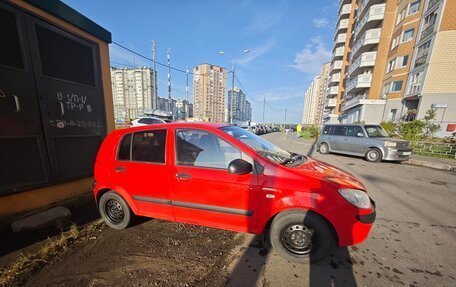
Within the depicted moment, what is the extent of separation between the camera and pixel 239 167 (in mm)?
2201

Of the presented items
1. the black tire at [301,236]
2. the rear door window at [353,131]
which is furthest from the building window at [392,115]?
the black tire at [301,236]

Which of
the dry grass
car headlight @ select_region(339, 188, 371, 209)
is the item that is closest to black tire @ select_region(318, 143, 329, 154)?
car headlight @ select_region(339, 188, 371, 209)

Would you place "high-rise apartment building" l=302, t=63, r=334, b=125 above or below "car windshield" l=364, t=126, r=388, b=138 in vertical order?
above

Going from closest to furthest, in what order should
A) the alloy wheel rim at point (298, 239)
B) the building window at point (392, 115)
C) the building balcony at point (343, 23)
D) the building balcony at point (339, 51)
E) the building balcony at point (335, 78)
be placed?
the alloy wheel rim at point (298, 239), the building window at point (392, 115), the building balcony at point (343, 23), the building balcony at point (339, 51), the building balcony at point (335, 78)

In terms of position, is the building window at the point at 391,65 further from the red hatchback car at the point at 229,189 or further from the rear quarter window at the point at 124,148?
the rear quarter window at the point at 124,148

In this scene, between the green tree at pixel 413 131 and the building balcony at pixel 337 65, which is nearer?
the green tree at pixel 413 131

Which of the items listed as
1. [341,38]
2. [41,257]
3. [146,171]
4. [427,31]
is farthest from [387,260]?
[341,38]

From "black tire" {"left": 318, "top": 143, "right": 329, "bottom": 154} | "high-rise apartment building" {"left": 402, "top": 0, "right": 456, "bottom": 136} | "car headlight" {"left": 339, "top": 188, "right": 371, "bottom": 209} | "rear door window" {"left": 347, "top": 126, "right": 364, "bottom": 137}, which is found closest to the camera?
"car headlight" {"left": 339, "top": 188, "right": 371, "bottom": 209}

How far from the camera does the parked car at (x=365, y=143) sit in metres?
8.24

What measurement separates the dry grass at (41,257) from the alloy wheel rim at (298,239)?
3.02 metres

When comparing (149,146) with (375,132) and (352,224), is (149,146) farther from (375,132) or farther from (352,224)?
(375,132)

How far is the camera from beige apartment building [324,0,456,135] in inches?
687

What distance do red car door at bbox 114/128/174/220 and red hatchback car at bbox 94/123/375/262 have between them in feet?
0.05

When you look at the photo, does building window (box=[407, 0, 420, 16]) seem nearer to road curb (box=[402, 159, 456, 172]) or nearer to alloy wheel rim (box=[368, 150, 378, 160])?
road curb (box=[402, 159, 456, 172])
